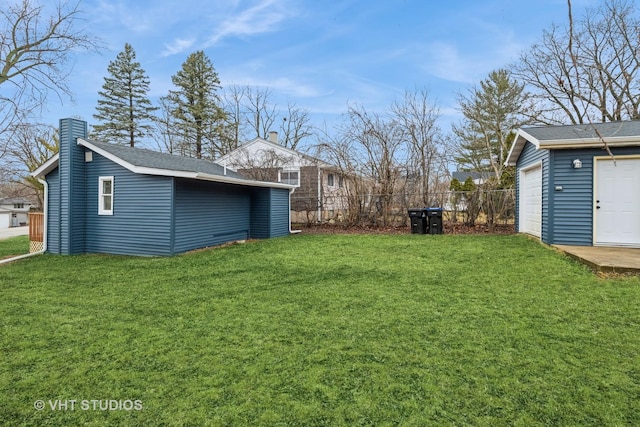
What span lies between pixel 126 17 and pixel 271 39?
220 inches

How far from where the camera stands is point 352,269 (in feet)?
20.6

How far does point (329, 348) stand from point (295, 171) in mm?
15562

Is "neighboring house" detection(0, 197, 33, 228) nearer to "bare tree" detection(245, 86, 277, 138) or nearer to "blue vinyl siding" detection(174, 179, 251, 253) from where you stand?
"bare tree" detection(245, 86, 277, 138)

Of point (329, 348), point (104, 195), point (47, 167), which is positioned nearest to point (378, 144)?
point (104, 195)

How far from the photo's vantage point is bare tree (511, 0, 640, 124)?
16.5m

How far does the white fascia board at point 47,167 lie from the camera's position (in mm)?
9157

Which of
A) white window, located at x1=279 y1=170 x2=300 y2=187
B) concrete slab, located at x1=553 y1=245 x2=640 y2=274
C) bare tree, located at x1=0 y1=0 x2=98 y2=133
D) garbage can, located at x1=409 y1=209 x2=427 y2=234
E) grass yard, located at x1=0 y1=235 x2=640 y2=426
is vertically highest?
bare tree, located at x1=0 y1=0 x2=98 y2=133

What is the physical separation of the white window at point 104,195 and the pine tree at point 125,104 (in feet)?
65.1

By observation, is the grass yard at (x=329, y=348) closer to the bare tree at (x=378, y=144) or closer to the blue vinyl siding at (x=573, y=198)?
the blue vinyl siding at (x=573, y=198)

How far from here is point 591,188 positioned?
7.28 metres

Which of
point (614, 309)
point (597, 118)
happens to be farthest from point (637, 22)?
point (614, 309)

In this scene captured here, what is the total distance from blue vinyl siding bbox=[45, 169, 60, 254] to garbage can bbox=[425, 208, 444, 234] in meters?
10.9

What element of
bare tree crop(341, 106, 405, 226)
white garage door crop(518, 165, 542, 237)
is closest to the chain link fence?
bare tree crop(341, 106, 405, 226)

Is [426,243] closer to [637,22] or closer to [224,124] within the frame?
[637,22]
